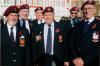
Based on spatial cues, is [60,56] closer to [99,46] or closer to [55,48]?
[55,48]

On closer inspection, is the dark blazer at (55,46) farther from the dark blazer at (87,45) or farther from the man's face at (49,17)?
the dark blazer at (87,45)

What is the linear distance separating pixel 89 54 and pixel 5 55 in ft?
5.38

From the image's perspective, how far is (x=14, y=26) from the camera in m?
4.11

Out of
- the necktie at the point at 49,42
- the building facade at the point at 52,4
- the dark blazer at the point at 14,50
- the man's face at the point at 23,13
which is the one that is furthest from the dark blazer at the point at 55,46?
the building facade at the point at 52,4

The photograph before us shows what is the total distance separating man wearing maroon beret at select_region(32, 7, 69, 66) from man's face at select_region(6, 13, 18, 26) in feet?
2.13

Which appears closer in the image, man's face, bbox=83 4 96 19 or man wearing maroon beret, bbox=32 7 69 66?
man's face, bbox=83 4 96 19

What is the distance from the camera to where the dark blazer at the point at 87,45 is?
3912 millimetres

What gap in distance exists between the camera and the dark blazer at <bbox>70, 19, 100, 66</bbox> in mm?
3912

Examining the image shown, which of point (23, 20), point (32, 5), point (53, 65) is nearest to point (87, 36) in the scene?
point (53, 65)

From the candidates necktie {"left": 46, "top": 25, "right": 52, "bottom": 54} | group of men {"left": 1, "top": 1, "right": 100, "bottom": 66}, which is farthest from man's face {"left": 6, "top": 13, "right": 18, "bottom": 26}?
necktie {"left": 46, "top": 25, "right": 52, "bottom": 54}

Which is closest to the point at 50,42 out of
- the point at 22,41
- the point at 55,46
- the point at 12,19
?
the point at 55,46

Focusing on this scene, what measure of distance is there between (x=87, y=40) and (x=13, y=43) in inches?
57.1

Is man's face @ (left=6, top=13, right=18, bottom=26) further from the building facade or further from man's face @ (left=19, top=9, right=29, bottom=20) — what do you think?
the building facade

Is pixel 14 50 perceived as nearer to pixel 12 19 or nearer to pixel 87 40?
pixel 12 19
